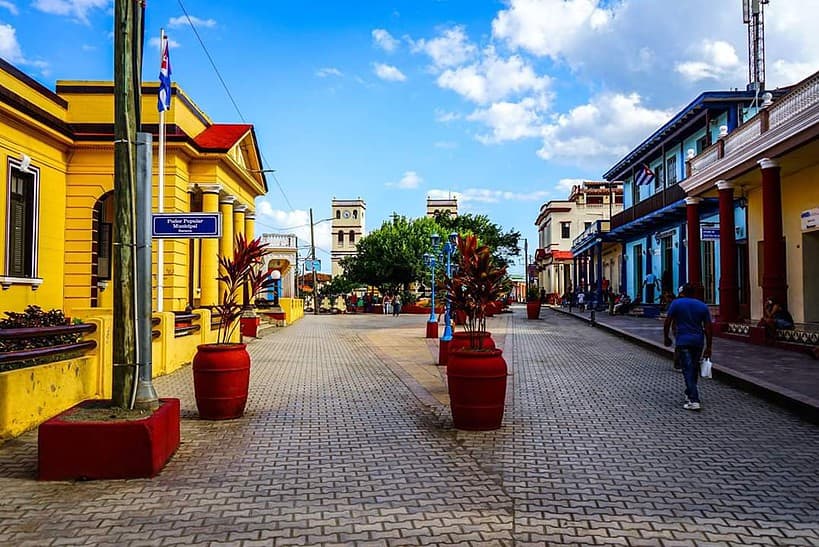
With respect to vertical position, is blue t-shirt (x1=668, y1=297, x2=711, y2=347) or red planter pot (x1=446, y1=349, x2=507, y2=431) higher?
blue t-shirt (x1=668, y1=297, x2=711, y2=347)

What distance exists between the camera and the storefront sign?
55.4ft

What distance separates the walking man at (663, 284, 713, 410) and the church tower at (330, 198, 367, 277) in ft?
338

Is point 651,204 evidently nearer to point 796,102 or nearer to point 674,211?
point 674,211

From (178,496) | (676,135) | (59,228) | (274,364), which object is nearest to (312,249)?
(676,135)

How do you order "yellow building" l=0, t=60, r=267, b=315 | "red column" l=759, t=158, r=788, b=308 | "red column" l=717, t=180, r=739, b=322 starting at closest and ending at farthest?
"yellow building" l=0, t=60, r=267, b=315 → "red column" l=759, t=158, r=788, b=308 → "red column" l=717, t=180, r=739, b=322

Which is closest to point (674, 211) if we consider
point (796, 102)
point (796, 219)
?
point (796, 219)

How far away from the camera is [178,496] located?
5164 millimetres

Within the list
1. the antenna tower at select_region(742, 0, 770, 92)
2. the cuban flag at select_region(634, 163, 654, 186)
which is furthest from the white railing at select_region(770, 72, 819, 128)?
the cuban flag at select_region(634, 163, 654, 186)

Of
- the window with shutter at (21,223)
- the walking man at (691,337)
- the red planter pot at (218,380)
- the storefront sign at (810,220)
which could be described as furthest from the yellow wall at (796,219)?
the window with shutter at (21,223)

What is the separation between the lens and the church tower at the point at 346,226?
367ft

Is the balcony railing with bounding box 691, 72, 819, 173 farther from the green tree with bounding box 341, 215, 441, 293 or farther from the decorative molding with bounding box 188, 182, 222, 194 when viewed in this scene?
the green tree with bounding box 341, 215, 441, 293

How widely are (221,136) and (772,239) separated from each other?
613 inches

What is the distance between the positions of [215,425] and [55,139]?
38.5 feet

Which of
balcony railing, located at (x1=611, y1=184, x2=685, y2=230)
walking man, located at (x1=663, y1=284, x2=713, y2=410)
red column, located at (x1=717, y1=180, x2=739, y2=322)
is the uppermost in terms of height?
balcony railing, located at (x1=611, y1=184, x2=685, y2=230)
